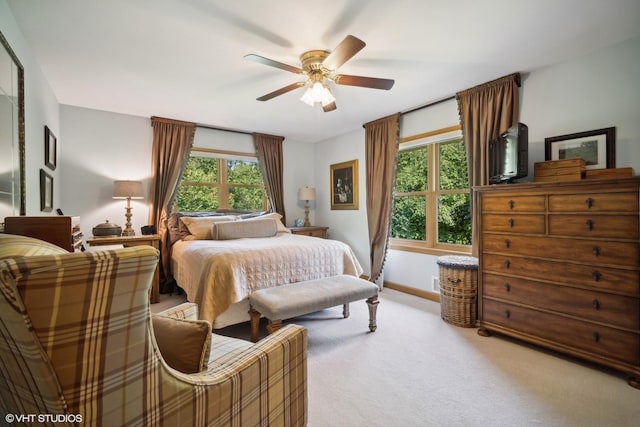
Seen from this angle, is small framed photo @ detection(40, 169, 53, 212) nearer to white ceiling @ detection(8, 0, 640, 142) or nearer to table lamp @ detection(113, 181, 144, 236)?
table lamp @ detection(113, 181, 144, 236)

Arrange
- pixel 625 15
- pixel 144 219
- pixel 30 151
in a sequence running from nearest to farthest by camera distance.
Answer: pixel 625 15 → pixel 30 151 → pixel 144 219

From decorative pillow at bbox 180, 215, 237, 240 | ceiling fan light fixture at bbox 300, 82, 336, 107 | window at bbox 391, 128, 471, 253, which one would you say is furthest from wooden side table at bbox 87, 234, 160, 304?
window at bbox 391, 128, 471, 253

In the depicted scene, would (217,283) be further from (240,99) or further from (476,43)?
(476,43)

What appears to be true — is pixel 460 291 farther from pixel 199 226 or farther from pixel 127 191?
pixel 127 191

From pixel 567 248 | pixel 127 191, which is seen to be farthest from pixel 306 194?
pixel 567 248

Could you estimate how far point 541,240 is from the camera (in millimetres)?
2244

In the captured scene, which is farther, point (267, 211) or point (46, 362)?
point (267, 211)

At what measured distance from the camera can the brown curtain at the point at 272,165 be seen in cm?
486

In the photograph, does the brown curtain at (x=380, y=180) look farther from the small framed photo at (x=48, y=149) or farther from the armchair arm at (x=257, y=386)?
the small framed photo at (x=48, y=149)

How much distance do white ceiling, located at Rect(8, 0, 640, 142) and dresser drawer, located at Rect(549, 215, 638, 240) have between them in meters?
1.34

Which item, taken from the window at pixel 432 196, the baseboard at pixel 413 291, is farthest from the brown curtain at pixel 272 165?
the baseboard at pixel 413 291

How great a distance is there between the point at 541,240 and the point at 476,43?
1.60 meters

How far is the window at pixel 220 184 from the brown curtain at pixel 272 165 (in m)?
0.12

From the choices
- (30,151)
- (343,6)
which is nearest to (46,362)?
(343,6)
